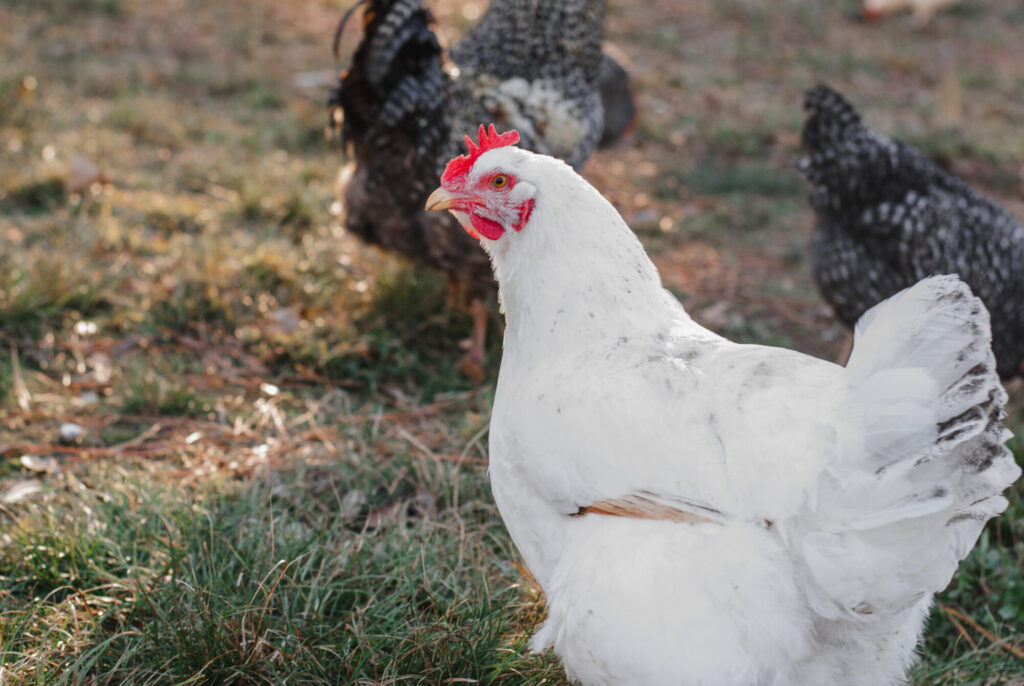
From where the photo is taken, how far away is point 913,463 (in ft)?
5.10

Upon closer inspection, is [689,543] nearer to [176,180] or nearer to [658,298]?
[658,298]

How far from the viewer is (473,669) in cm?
221

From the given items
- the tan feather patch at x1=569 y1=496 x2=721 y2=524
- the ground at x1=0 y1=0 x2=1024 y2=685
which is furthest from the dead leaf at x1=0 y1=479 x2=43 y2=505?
the tan feather patch at x1=569 y1=496 x2=721 y2=524

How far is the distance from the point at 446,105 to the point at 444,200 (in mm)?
1786

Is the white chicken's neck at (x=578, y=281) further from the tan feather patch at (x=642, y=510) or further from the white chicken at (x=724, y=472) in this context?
the tan feather patch at (x=642, y=510)

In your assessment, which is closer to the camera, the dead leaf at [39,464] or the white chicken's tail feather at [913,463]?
the white chicken's tail feather at [913,463]

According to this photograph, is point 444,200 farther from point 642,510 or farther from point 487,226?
point 642,510

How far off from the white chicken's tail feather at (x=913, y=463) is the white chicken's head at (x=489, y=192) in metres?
0.94

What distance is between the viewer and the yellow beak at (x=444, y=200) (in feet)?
7.34

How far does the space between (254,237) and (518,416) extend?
3341 millimetres

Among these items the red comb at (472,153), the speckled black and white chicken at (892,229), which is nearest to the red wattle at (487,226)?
the red comb at (472,153)

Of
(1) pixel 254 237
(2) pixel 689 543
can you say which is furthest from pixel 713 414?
(1) pixel 254 237

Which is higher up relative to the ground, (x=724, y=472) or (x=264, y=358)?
(x=724, y=472)

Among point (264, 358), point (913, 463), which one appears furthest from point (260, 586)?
point (264, 358)
